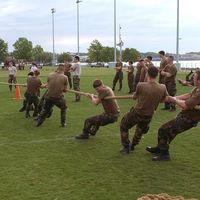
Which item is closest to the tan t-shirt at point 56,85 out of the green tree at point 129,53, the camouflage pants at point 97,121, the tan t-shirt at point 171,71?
the camouflage pants at point 97,121

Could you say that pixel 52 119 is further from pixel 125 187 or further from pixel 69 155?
pixel 125 187

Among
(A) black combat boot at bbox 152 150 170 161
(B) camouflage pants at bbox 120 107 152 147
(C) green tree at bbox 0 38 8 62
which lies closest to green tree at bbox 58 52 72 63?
(C) green tree at bbox 0 38 8 62

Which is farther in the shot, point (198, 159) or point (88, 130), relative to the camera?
point (88, 130)

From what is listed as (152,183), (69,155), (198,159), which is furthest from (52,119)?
(152,183)

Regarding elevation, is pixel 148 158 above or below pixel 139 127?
below

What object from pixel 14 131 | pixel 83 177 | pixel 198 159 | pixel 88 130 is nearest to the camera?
pixel 83 177

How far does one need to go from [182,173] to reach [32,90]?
7.76 m

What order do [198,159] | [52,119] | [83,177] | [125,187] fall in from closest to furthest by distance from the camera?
[125,187] → [83,177] → [198,159] → [52,119]

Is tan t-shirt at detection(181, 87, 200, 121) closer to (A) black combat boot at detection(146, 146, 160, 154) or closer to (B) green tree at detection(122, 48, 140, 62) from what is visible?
(A) black combat boot at detection(146, 146, 160, 154)

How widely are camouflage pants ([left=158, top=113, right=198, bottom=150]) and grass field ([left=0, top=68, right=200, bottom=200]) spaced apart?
1.33 ft

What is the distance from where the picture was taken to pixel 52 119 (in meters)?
13.9

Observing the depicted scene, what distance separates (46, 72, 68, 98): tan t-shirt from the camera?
12047 mm

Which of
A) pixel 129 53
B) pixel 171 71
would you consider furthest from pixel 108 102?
pixel 129 53

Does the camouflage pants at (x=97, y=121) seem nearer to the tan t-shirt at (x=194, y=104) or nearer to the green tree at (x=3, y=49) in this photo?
the tan t-shirt at (x=194, y=104)
